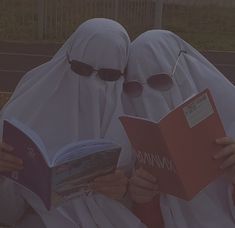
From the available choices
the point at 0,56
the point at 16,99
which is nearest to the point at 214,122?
the point at 16,99

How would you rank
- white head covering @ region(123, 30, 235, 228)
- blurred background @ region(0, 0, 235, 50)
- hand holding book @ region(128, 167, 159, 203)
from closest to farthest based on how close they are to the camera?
hand holding book @ region(128, 167, 159, 203)
white head covering @ region(123, 30, 235, 228)
blurred background @ region(0, 0, 235, 50)

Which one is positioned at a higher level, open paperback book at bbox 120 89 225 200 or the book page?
the book page

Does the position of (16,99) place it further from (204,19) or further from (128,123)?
(204,19)

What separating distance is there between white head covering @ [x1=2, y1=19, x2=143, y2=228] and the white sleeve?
54 millimetres

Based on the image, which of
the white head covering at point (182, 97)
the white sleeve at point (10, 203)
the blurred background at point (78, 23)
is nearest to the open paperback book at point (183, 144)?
the white head covering at point (182, 97)

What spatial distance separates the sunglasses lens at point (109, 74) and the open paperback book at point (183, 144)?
0.41 meters

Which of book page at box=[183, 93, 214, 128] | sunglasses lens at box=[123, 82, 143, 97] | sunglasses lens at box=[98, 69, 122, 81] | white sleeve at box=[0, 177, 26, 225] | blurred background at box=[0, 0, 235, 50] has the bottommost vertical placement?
blurred background at box=[0, 0, 235, 50]

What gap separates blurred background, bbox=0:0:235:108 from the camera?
62.5 ft

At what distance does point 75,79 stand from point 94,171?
53 cm

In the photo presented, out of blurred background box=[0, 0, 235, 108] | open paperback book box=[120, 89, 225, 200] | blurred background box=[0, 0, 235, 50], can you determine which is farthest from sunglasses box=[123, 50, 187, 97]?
blurred background box=[0, 0, 235, 50]

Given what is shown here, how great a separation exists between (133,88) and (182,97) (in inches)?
8.4

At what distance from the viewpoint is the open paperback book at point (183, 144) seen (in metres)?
2.46

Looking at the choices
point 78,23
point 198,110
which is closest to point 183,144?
point 198,110

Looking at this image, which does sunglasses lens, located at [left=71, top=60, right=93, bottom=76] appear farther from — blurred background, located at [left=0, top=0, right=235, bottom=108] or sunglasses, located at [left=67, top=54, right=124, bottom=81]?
blurred background, located at [left=0, top=0, right=235, bottom=108]
